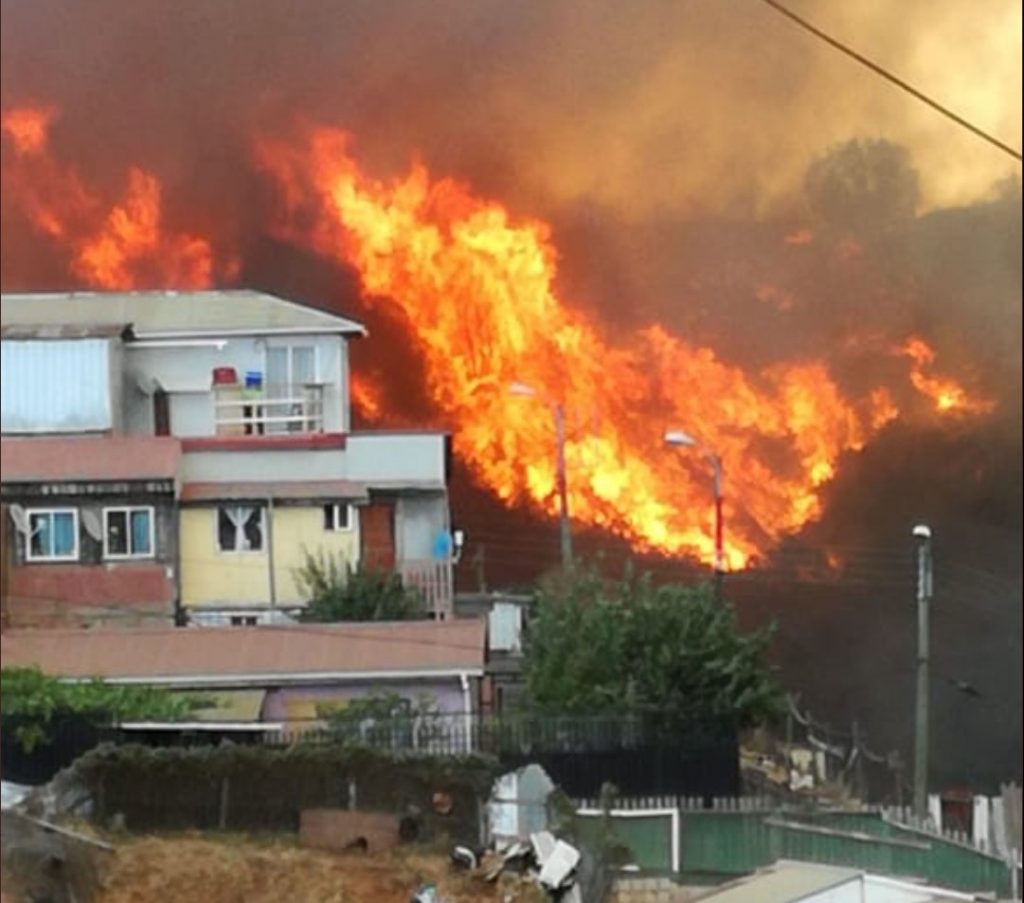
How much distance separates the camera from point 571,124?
155 centimetres

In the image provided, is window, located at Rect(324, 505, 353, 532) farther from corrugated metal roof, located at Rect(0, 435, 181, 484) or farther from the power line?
the power line

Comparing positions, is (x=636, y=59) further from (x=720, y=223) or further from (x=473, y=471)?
(x=473, y=471)

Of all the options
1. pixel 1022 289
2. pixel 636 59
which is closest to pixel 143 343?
pixel 636 59

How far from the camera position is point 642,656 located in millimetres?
1558

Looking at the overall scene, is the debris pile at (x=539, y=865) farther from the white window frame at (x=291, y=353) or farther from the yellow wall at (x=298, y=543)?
the white window frame at (x=291, y=353)

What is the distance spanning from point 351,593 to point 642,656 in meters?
0.32

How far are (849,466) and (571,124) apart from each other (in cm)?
46

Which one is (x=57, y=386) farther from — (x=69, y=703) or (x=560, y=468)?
(x=560, y=468)

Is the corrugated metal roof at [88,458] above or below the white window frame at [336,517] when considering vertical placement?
above

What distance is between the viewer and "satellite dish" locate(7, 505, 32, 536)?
5.16 feet

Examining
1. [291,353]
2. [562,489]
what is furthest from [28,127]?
[562,489]

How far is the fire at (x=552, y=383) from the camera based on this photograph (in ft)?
5.12

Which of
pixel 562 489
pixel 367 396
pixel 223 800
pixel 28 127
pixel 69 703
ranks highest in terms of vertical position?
pixel 28 127

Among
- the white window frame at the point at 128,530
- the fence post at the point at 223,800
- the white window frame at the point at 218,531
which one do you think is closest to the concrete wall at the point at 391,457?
the white window frame at the point at 218,531
